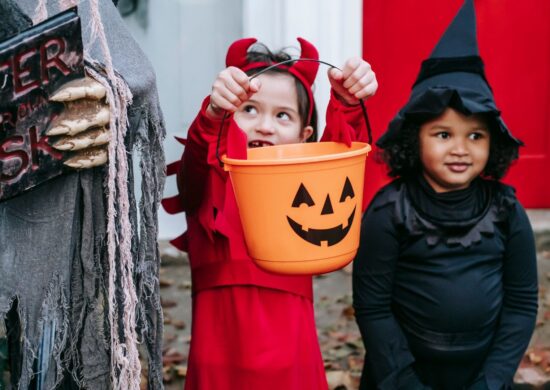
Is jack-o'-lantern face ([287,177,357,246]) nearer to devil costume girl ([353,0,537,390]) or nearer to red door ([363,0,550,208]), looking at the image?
devil costume girl ([353,0,537,390])

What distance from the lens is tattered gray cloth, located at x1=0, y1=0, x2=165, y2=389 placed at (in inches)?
56.8

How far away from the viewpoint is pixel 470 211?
6.83 feet

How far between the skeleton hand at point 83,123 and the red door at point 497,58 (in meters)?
2.55

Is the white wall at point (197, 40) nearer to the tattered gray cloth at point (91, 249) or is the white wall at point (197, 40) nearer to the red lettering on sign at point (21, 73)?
the tattered gray cloth at point (91, 249)

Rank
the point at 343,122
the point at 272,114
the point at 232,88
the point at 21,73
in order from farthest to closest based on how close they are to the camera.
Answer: the point at 272,114 → the point at 343,122 → the point at 232,88 → the point at 21,73

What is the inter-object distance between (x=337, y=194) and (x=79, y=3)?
25.5 inches

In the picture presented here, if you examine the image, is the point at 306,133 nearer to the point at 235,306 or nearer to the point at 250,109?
the point at 250,109

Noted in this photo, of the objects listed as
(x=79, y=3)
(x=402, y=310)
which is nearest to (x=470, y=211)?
(x=402, y=310)

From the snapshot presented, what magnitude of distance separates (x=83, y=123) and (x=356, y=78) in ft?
2.07

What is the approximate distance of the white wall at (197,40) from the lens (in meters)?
3.40

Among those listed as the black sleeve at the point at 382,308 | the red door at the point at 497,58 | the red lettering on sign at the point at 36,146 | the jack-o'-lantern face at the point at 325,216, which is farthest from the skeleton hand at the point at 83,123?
the red door at the point at 497,58

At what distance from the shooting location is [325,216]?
1553mm

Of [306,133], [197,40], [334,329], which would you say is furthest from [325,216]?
[197,40]

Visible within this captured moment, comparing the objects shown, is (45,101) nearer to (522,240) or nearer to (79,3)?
(79,3)
